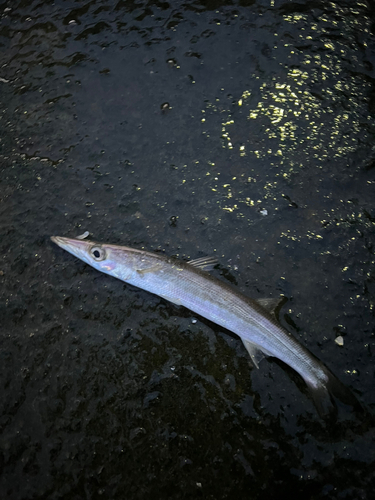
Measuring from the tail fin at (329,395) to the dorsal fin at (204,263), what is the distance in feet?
3.60

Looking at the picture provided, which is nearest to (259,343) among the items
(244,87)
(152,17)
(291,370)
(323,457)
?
(291,370)

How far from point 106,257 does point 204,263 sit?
766mm

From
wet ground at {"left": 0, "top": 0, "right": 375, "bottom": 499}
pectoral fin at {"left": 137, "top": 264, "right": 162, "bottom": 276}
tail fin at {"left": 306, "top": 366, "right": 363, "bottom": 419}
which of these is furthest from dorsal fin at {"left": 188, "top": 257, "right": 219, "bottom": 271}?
tail fin at {"left": 306, "top": 366, "right": 363, "bottom": 419}

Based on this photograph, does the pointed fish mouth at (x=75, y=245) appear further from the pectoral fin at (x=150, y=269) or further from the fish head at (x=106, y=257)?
the pectoral fin at (x=150, y=269)

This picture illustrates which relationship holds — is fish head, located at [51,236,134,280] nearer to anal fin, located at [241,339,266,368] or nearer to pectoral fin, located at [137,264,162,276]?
pectoral fin, located at [137,264,162,276]

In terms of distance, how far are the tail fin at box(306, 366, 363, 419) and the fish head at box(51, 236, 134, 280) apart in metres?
Answer: 1.58

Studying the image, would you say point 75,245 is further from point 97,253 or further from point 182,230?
point 182,230

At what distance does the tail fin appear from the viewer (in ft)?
9.41

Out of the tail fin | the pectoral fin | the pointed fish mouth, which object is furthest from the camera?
the pointed fish mouth

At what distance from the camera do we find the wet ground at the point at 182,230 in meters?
2.88

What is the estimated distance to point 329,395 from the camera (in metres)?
2.89

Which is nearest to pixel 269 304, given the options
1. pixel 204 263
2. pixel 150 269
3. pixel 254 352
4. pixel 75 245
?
pixel 254 352

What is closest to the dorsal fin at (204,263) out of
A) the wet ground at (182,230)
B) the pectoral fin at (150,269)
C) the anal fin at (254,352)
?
the wet ground at (182,230)

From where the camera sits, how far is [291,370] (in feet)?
9.98
